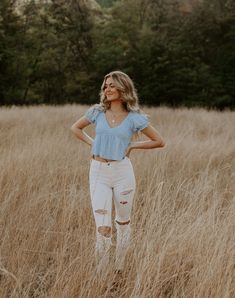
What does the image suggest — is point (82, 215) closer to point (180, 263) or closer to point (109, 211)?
point (109, 211)

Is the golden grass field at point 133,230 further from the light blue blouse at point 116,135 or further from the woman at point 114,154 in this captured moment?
the light blue blouse at point 116,135

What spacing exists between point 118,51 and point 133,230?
21982 millimetres

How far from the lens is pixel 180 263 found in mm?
2789

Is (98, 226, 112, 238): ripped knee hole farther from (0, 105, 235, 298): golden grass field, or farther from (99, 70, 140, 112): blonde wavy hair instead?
(99, 70, 140, 112): blonde wavy hair

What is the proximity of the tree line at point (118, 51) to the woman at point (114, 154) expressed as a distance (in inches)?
843

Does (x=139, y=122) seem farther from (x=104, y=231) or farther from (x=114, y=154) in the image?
(x=104, y=231)

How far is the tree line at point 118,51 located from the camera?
24453mm

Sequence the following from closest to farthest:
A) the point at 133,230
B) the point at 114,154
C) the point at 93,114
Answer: the point at 114,154 → the point at 93,114 → the point at 133,230

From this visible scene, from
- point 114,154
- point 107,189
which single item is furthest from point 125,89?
point 107,189

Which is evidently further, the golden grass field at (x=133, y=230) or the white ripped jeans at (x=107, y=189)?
the white ripped jeans at (x=107, y=189)

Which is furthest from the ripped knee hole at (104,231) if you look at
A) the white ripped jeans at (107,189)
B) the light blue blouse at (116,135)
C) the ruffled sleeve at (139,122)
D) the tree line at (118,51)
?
the tree line at (118,51)

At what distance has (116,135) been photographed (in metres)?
2.96

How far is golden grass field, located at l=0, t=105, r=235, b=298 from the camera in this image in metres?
2.48

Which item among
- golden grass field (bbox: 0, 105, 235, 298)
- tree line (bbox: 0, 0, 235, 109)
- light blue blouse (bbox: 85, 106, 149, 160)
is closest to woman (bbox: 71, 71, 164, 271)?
light blue blouse (bbox: 85, 106, 149, 160)
